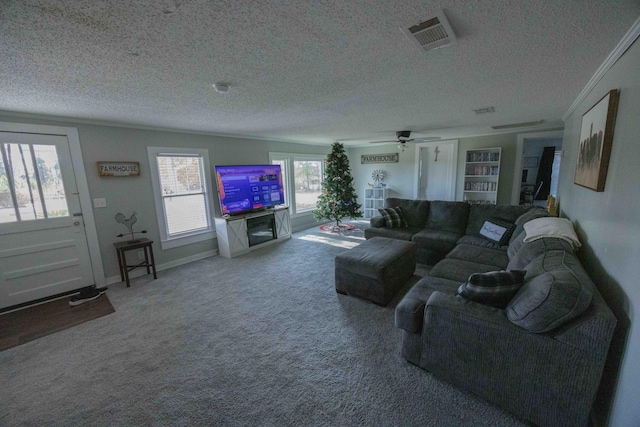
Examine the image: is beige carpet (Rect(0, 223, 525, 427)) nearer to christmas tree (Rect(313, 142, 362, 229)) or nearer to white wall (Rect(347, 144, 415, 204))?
christmas tree (Rect(313, 142, 362, 229))

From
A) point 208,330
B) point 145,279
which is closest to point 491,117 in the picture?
point 208,330

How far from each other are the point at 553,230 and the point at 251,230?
4276 mm

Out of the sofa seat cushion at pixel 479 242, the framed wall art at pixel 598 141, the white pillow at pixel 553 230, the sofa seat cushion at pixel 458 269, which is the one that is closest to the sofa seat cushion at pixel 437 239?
the sofa seat cushion at pixel 479 242

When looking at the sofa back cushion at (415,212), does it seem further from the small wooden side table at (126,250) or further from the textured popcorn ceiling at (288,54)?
the small wooden side table at (126,250)

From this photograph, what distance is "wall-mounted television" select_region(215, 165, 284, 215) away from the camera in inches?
176

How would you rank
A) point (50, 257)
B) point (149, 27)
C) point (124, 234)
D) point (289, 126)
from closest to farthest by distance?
point (149, 27) → point (50, 257) → point (124, 234) → point (289, 126)

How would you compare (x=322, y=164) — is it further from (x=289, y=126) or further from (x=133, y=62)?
(x=133, y=62)

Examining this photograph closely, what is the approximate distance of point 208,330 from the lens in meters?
2.40

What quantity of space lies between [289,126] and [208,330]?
3.10 meters

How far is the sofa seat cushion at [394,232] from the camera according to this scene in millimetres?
3994

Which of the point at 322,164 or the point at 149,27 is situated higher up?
the point at 149,27

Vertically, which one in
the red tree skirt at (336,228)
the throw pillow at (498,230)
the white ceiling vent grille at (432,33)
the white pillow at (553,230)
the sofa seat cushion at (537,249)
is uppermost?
the white ceiling vent grille at (432,33)

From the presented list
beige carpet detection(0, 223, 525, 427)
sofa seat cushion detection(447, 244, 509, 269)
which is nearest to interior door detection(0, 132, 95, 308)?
beige carpet detection(0, 223, 525, 427)

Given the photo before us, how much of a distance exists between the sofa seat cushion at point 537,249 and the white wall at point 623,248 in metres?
0.18
